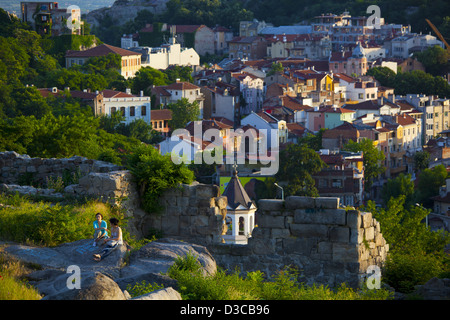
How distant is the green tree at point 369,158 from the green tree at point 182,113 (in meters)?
11.1

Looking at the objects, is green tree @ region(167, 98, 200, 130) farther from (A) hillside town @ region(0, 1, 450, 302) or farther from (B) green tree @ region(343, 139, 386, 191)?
(B) green tree @ region(343, 139, 386, 191)

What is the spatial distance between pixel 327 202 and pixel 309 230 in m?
0.35

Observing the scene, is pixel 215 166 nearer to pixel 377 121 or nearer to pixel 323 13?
pixel 377 121

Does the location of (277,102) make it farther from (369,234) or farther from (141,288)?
(141,288)

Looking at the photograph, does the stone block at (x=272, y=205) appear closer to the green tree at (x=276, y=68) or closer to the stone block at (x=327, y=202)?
the stone block at (x=327, y=202)

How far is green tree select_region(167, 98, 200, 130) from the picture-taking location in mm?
60969

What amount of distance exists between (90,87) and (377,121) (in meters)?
18.8

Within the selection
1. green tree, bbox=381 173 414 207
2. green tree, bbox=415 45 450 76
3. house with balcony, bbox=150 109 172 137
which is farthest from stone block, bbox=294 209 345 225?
green tree, bbox=415 45 450 76

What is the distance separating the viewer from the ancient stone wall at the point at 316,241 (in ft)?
30.6

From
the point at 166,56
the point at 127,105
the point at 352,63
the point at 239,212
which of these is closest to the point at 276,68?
the point at 352,63

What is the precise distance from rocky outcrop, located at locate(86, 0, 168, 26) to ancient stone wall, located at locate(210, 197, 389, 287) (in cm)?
10749

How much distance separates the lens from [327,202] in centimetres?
930
